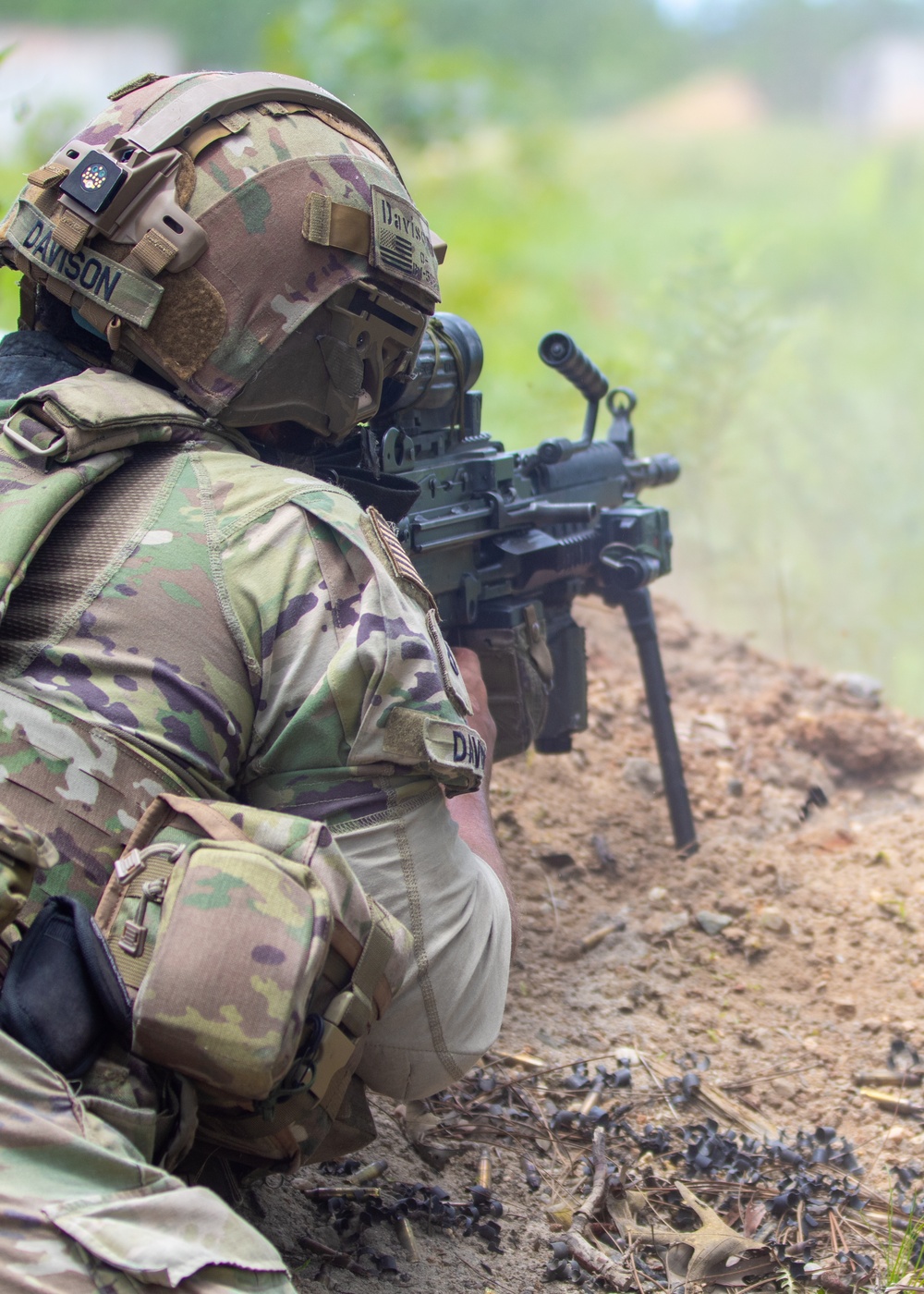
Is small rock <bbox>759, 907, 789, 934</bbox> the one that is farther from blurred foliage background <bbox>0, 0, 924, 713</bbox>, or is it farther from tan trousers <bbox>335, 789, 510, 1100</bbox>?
blurred foliage background <bbox>0, 0, 924, 713</bbox>

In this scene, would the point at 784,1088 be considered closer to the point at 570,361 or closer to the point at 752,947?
the point at 752,947

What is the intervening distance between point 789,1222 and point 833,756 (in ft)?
10.0

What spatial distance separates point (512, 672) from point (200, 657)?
65.4 inches

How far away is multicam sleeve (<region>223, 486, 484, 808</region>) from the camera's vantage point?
6.31 ft

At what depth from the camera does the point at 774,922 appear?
4074mm

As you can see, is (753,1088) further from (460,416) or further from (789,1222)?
(460,416)

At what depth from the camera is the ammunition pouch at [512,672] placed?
345cm

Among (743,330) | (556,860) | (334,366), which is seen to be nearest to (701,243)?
(743,330)

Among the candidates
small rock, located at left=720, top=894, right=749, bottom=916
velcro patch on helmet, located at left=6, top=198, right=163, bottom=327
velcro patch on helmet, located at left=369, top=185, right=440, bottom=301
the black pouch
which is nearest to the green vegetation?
small rock, located at left=720, top=894, right=749, bottom=916

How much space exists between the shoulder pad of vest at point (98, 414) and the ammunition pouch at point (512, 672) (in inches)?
58.3

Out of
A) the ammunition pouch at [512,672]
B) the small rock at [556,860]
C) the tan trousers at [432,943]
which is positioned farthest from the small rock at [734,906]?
the tan trousers at [432,943]

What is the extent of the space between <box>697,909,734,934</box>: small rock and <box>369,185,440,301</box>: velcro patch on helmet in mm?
2366

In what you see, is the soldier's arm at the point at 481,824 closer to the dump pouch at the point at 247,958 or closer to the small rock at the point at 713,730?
the dump pouch at the point at 247,958

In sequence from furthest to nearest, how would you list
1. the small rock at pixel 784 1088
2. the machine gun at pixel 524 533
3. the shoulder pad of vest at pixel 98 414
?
the small rock at pixel 784 1088 → the machine gun at pixel 524 533 → the shoulder pad of vest at pixel 98 414
